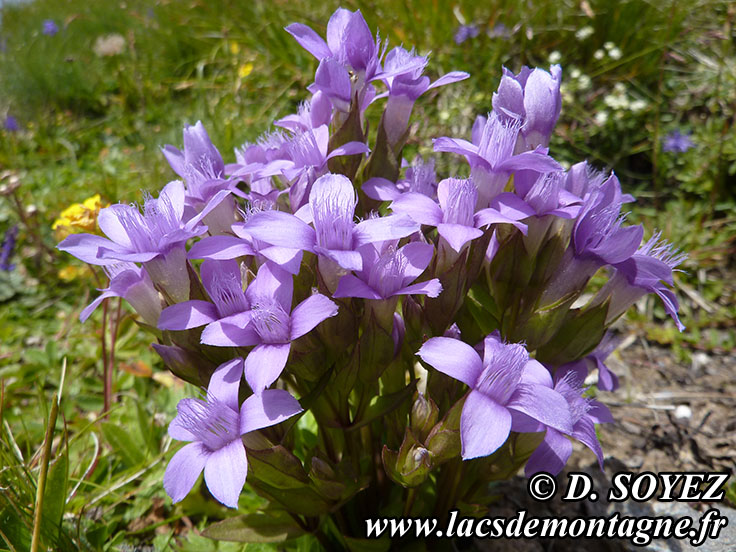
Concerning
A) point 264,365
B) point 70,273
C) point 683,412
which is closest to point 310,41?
point 264,365

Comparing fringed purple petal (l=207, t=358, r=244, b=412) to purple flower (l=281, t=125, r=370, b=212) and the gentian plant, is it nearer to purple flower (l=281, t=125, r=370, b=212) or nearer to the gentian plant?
the gentian plant

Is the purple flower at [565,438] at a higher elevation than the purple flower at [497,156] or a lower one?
lower

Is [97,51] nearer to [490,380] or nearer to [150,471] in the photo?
[150,471]

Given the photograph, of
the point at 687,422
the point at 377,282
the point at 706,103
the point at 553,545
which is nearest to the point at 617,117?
the point at 706,103

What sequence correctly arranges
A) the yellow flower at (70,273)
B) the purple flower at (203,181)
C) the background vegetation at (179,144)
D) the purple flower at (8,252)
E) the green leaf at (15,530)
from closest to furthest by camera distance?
the purple flower at (203,181) → the green leaf at (15,530) → the background vegetation at (179,144) → the yellow flower at (70,273) → the purple flower at (8,252)

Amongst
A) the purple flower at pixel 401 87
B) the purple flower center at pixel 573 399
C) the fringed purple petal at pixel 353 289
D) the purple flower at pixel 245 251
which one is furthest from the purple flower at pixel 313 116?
the purple flower center at pixel 573 399

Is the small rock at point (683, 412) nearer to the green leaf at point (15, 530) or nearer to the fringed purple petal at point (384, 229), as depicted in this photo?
the fringed purple petal at point (384, 229)
